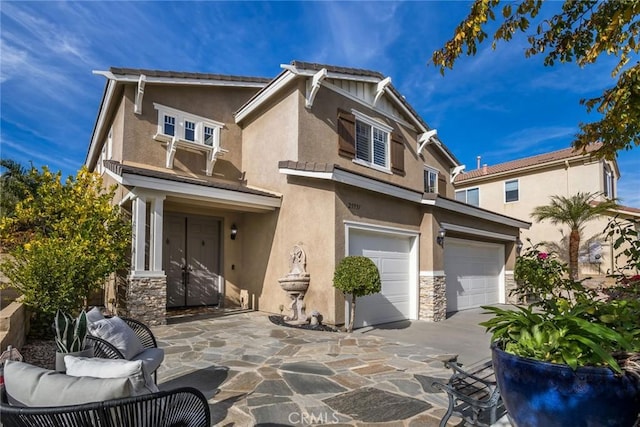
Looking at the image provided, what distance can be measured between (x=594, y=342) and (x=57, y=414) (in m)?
2.71

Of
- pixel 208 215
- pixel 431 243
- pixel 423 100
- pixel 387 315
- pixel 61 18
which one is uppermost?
pixel 423 100

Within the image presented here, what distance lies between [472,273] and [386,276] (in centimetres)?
499

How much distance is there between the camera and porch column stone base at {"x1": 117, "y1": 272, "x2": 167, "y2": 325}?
296 inches

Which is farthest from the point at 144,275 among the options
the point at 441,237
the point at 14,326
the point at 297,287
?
the point at 441,237

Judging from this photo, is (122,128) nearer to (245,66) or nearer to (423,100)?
(245,66)

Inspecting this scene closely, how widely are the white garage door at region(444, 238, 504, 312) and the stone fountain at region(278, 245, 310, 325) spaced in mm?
5254

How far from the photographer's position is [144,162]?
9.70 m

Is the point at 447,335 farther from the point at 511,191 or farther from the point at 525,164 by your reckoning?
the point at 525,164

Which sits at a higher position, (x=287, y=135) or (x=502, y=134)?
(x=502, y=134)

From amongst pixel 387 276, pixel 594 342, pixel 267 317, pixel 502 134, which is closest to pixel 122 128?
pixel 267 317

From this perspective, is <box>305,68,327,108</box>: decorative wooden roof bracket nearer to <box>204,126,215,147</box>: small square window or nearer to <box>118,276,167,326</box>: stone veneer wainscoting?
<box>204,126,215,147</box>: small square window

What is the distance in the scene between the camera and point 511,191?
20.5 meters

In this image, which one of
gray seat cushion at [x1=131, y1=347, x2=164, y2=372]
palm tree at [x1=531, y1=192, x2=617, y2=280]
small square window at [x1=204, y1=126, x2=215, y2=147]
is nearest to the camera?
gray seat cushion at [x1=131, y1=347, x2=164, y2=372]

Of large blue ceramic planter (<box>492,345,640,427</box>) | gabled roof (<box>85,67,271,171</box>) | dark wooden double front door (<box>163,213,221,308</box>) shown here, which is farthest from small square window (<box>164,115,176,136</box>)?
large blue ceramic planter (<box>492,345,640,427</box>)
